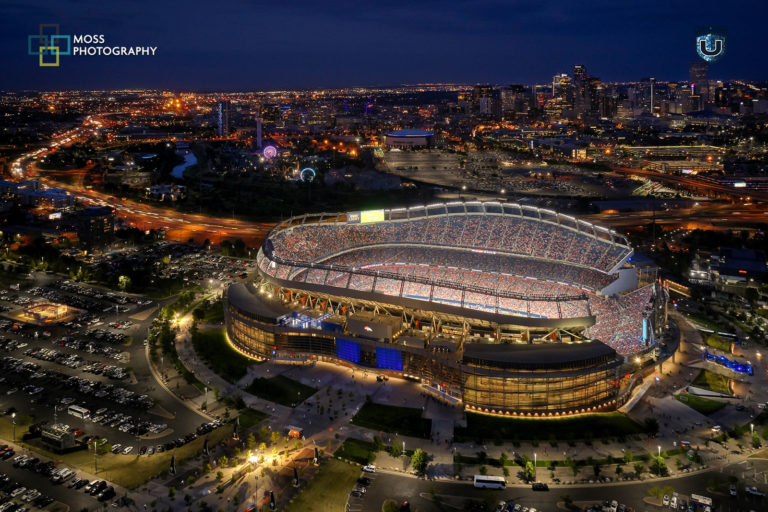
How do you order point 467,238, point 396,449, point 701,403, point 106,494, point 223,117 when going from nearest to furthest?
point 106,494 → point 396,449 → point 701,403 → point 467,238 → point 223,117


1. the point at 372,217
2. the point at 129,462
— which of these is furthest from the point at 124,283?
the point at 129,462

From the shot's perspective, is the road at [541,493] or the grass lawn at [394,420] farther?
the grass lawn at [394,420]

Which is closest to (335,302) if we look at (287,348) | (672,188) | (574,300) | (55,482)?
(287,348)

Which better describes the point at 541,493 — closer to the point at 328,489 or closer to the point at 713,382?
the point at 328,489

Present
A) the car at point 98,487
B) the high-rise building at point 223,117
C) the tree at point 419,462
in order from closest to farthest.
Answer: the car at point 98,487 < the tree at point 419,462 < the high-rise building at point 223,117

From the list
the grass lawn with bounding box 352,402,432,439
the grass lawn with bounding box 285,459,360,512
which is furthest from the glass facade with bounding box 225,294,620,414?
the grass lawn with bounding box 285,459,360,512

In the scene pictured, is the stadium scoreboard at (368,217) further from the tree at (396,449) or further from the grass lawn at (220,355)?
the tree at (396,449)

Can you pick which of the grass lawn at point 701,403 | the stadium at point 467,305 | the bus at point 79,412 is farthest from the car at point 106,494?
the grass lawn at point 701,403
